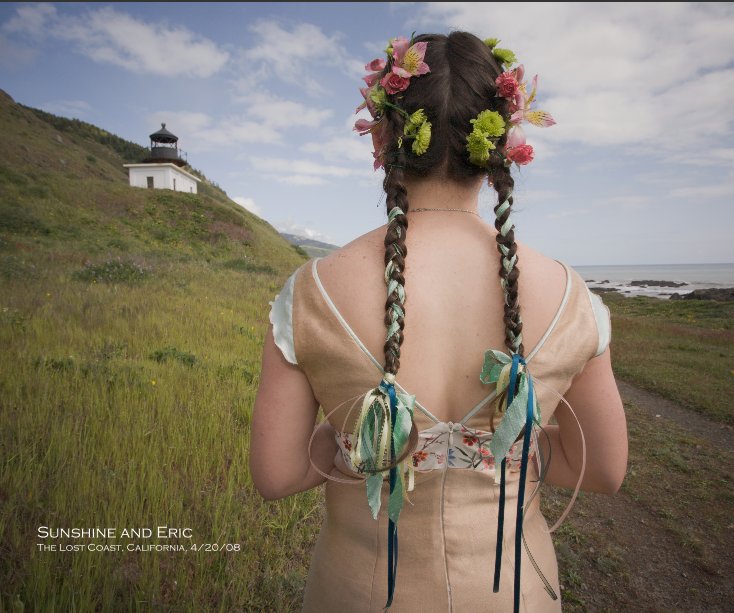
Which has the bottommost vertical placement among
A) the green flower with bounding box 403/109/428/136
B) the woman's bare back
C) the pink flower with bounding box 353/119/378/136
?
the woman's bare back

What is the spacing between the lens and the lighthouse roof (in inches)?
1517

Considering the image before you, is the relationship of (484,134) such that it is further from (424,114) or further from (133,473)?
(133,473)

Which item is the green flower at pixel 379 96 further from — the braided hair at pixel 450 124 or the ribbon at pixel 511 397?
the ribbon at pixel 511 397

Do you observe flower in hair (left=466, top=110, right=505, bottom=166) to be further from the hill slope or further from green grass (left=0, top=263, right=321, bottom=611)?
the hill slope

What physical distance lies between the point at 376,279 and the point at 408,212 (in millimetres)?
240

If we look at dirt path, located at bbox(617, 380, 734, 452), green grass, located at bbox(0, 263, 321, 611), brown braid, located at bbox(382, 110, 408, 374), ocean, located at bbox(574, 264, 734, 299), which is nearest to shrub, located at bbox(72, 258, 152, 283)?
green grass, located at bbox(0, 263, 321, 611)

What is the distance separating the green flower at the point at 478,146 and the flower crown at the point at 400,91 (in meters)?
0.11

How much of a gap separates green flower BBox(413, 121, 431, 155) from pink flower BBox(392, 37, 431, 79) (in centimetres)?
15

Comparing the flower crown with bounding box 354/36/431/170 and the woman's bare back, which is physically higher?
the flower crown with bounding box 354/36/431/170

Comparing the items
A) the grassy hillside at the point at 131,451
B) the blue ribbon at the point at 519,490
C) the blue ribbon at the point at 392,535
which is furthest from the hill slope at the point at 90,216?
the blue ribbon at the point at 519,490

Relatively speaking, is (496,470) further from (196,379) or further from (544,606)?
(196,379)

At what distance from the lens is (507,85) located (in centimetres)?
112

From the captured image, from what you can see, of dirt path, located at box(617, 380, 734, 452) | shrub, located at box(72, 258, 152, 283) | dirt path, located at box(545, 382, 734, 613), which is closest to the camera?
dirt path, located at box(545, 382, 734, 613)

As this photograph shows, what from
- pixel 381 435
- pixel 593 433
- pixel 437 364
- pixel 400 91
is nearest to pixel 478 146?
pixel 400 91
